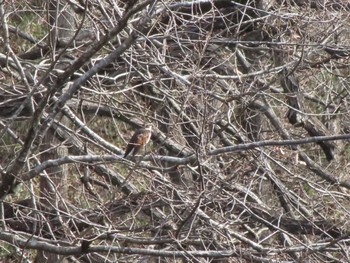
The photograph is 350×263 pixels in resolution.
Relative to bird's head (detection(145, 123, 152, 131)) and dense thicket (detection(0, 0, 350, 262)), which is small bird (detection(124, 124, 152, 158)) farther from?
dense thicket (detection(0, 0, 350, 262))

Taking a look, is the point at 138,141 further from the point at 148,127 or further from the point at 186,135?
the point at 186,135

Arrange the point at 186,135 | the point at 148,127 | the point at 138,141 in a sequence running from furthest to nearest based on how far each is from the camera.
Result: the point at 186,135 < the point at 148,127 < the point at 138,141

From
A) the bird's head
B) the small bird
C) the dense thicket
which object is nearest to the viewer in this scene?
the dense thicket

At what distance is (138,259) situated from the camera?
23.1 ft

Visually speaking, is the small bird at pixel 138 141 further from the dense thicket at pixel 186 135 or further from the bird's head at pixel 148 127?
the dense thicket at pixel 186 135

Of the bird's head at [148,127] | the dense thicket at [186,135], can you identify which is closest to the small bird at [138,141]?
the bird's head at [148,127]

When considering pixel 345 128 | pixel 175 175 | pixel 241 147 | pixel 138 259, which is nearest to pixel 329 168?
pixel 345 128

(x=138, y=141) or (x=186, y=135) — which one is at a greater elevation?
(x=138, y=141)

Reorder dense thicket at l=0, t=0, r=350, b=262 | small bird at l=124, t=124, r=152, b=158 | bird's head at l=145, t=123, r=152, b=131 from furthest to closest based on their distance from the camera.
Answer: bird's head at l=145, t=123, r=152, b=131 < small bird at l=124, t=124, r=152, b=158 < dense thicket at l=0, t=0, r=350, b=262

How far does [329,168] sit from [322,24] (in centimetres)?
184

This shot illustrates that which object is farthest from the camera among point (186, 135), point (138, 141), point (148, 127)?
point (186, 135)

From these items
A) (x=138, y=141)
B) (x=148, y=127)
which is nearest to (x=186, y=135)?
(x=148, y=127)

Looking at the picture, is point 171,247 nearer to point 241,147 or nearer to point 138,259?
point 138,259

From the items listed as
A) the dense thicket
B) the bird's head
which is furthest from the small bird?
the dense thicket
